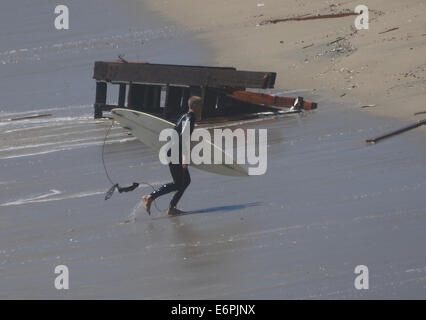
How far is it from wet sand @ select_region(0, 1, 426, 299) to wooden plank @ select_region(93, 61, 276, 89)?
0.71 m

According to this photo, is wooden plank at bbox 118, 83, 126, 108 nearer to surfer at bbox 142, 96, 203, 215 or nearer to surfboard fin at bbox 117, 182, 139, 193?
surfboard fin at bbox 117, 182, 139, 193

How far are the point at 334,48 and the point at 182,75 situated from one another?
3.87m

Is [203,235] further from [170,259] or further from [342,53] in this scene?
[342,53]

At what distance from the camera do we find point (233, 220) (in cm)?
1182

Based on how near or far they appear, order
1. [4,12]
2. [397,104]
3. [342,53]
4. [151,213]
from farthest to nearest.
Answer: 1. [4,12]
2. [342,53]
3. [397,104]
4. [151,213]

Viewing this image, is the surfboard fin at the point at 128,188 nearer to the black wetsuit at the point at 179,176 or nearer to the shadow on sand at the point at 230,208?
the black wetsuit at the point at 179,176

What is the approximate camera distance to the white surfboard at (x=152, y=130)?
13.2m

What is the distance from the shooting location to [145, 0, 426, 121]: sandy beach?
57.1 ft

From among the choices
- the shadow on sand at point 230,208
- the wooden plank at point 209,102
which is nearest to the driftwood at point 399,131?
the shadow on sand at point 230,208

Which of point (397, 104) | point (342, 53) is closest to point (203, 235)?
point (397, 104)

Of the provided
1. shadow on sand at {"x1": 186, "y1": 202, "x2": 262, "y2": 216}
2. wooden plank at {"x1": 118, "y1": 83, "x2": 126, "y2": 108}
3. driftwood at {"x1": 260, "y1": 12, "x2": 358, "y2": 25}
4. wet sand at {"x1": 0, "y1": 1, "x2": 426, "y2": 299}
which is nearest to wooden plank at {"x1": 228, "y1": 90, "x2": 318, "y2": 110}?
wet sand at {"x1": 0, "y1": 1, "x2": 426, "y2": 299}

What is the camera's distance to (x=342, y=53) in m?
19.9
